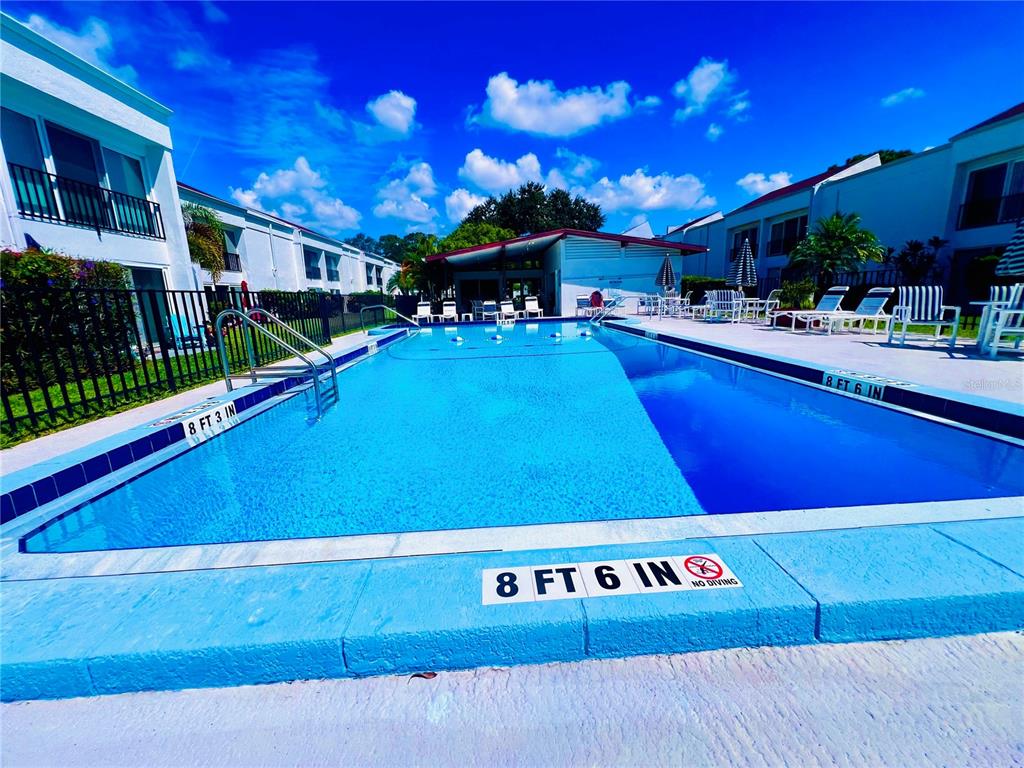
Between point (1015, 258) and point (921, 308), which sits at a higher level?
point (1015, 258)

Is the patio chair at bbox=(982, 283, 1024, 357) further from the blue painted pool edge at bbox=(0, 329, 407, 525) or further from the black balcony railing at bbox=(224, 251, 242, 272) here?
the black balcony railing at bbox=(224, 251, 242, 272)

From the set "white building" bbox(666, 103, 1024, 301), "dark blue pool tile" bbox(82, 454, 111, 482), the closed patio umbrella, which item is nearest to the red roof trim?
the closed patio umbrella

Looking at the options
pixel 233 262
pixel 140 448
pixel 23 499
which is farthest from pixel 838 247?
pixel 233 262

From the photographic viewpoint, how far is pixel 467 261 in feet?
73.0

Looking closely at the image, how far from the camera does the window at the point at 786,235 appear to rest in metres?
20.7

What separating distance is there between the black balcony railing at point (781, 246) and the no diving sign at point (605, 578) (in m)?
24.5

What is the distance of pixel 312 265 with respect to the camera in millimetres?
26656

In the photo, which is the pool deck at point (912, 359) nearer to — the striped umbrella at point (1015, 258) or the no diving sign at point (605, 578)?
the striped umbrella at point (1015, 258)

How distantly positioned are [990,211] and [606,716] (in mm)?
20966

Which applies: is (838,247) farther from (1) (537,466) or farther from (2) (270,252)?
(2) (270,252)

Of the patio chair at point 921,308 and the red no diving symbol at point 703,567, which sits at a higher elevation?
the patio chair at point 921,308

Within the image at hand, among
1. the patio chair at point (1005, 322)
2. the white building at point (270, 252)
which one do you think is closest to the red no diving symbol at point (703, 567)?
the patio chair at point (1005, 322)

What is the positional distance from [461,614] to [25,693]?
1.48 meters

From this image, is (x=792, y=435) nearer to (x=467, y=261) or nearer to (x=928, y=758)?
(x=928, y=758)
